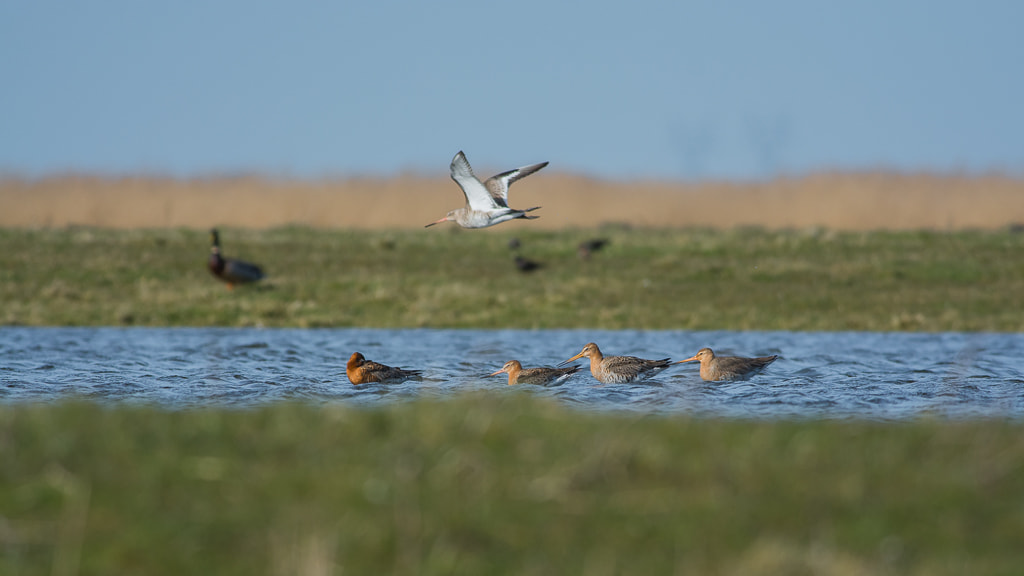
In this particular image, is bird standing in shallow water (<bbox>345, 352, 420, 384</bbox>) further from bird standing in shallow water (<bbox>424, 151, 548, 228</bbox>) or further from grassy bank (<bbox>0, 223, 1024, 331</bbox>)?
grassy bank (<bbox>0, 223, 1024, 331</bbox>)

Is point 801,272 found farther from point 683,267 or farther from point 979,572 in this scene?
point 979,572

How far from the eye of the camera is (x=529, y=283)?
1258 inches

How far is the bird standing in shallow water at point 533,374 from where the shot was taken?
51.9 ft

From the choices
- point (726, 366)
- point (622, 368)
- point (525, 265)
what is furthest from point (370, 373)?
point (525, 265)

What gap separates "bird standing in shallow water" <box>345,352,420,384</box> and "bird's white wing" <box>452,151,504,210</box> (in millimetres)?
2796

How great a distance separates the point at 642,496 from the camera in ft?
19.1

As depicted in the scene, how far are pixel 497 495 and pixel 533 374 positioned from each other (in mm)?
9970

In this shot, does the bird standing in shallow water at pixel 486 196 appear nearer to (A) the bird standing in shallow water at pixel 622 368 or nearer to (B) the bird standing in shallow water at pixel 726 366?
(A) the bird standing in shallow water at pixel 622 368

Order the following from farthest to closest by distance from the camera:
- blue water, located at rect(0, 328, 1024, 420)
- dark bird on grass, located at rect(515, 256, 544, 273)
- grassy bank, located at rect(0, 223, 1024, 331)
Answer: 1. dark bird on grass, located at rect(515, 256, 544, 273)
2. grassy bank, located at rect(0, 223, 1024, 331)
3. blue water, located at rect(0, 328, 1024, 420)

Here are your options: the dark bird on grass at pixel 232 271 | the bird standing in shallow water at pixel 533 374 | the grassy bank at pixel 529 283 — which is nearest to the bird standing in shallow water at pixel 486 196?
the bird standing in shallow water at pixel 533 374

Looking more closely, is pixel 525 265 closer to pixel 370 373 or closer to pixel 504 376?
pixel 504 376

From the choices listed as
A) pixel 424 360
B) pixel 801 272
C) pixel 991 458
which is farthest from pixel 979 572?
pixel 801 272

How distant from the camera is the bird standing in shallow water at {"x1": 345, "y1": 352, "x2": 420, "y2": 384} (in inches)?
618

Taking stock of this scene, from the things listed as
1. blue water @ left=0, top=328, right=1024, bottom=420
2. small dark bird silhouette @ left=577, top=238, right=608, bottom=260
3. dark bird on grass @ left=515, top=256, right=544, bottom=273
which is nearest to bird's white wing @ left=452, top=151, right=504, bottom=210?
blue water @ left=0, top=328, right=1024, bottom=420
